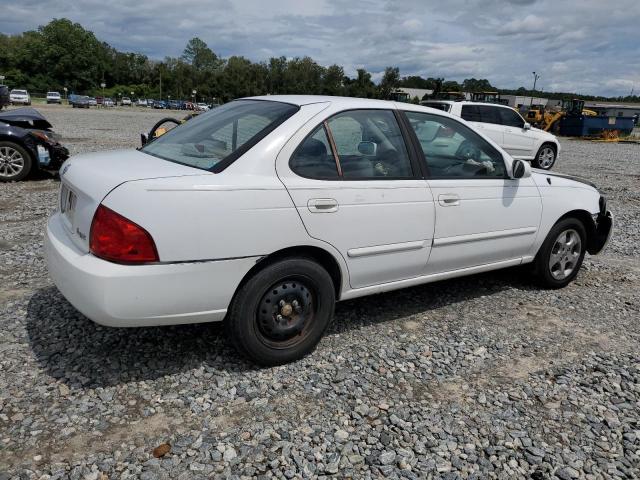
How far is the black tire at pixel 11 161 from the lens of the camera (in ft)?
29.1

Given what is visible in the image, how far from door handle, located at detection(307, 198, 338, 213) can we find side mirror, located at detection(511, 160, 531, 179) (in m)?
1.77

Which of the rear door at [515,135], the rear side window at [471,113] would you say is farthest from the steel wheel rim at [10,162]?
the rear door at [515,135]

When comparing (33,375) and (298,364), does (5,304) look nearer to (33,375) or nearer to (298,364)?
(33,375)

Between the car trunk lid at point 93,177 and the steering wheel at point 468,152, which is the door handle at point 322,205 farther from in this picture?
the steering wheel at point 468,152

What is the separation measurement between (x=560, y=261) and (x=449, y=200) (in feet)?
5.89

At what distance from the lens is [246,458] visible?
2486 mm

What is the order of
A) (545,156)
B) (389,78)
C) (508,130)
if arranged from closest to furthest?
(508,130) < (545,156) < (389,78)

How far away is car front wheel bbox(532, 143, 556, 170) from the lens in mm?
14562

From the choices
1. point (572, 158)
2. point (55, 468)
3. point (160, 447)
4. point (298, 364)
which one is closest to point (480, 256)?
point (298, 364)

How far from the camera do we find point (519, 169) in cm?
413

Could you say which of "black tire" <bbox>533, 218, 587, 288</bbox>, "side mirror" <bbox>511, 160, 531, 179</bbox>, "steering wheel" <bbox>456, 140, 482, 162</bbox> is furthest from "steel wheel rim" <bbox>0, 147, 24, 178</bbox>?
"black tire" <bbox>533, 218, 587, 288</bbox>

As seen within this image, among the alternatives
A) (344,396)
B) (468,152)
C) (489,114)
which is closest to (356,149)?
(468,152)

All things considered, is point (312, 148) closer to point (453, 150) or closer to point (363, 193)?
point (363, 193)

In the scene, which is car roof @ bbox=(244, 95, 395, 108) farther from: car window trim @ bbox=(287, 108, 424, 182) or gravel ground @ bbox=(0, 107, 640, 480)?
gravel ground @ bbox=(0, 107, 640, 480)
